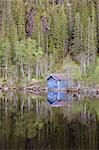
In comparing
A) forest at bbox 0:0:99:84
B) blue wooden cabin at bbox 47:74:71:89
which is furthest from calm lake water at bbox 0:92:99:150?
forest at bbox 0:0:99:84

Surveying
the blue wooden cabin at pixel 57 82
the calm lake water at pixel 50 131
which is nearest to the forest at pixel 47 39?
the blue wooden cabin at pixel 57 82

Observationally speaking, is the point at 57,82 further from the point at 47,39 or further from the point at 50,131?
the point at 50,131

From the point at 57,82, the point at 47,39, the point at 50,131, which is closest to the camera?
the point at 50,131

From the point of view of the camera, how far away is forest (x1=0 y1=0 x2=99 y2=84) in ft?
354

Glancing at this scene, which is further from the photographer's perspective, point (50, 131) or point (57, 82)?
point (57, 82)

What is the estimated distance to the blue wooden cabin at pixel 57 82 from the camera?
3752 inches

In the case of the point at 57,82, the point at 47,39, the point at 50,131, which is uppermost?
the point at 47,39

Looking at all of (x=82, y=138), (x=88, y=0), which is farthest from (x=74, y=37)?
(x=82, y=138)

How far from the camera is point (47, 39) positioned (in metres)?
122

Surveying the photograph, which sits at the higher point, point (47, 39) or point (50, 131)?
point (47, 39)

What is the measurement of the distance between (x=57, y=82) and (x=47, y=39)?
29.1m

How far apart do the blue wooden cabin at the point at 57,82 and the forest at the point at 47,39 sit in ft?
11.5

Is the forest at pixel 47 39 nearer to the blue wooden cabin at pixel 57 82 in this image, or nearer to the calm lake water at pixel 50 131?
the blue wooden cabin at pixel 57 82

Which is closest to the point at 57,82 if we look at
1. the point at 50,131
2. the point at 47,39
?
the point at 47,39
